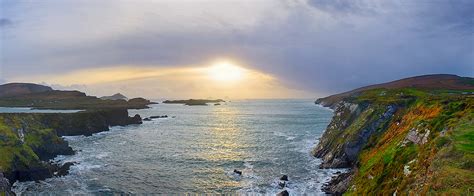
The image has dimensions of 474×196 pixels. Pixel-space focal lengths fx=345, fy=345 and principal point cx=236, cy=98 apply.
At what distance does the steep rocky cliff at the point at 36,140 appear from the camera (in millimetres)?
55000

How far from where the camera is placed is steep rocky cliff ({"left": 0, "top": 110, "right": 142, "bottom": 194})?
55.0m

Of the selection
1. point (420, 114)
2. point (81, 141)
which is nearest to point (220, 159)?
point (420, 114)

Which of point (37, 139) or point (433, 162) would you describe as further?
point (37, 139)

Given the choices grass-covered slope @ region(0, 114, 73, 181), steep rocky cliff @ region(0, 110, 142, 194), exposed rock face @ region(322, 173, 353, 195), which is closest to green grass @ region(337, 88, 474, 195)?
exposed rock face @ region(322, 173, 353, 195)

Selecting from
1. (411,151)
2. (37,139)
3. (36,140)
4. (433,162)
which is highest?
(433,162)

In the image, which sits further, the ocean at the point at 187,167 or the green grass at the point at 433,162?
the ocean at the point at 187,167

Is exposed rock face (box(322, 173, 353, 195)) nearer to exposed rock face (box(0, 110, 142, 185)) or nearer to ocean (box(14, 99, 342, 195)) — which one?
ocean (box(14, 99, 342, 195))

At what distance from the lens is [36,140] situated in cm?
7494

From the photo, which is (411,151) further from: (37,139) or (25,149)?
(37,139)

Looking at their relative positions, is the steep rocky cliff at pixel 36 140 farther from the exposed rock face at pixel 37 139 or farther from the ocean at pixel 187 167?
the ocean at pixel 187 167

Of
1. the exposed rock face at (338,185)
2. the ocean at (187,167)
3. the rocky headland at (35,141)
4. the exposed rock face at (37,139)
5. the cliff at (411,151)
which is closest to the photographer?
the cliff at (411,151)

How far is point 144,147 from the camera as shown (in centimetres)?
8562

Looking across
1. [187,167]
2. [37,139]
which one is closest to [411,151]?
[187,167]

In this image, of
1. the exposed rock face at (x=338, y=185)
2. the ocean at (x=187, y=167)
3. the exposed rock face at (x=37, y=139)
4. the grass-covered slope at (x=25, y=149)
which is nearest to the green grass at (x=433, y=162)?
the exposed rock face at (x=338, y=185)
